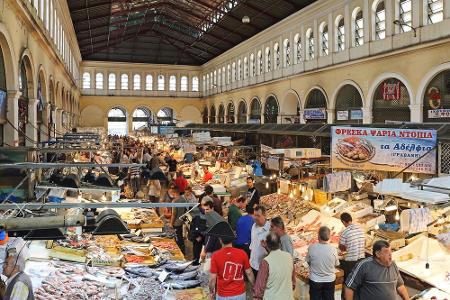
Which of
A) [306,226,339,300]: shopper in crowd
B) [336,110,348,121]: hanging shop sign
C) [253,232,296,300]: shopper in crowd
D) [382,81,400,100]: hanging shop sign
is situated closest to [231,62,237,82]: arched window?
[336,110,348,121]: hanging shop sign

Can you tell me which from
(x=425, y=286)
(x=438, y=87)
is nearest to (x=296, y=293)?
(x=425, y=286)

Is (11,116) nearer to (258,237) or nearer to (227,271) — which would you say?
(258,237)

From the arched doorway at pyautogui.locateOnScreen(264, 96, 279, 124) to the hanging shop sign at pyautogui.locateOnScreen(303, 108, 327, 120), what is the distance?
4234 mm

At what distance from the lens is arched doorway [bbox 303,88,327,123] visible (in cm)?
2139

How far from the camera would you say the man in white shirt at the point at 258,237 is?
6.64 meters

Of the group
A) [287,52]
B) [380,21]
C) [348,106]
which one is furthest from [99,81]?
[380,21]

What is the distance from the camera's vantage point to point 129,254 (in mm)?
7004

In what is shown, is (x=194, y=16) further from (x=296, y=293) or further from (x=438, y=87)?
(x=296, y=293)

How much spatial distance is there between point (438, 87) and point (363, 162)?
25.2 feet

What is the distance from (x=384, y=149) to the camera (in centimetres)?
844

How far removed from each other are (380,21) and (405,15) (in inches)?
55.4

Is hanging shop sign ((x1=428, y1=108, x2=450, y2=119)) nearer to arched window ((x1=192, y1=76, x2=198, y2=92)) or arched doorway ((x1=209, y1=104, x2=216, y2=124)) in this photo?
arched doorway ((x1=209, y1=104, x2=216, y2=124))

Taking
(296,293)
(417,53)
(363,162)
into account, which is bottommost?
(296,293)

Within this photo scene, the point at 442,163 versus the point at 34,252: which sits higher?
the point at 442,163
